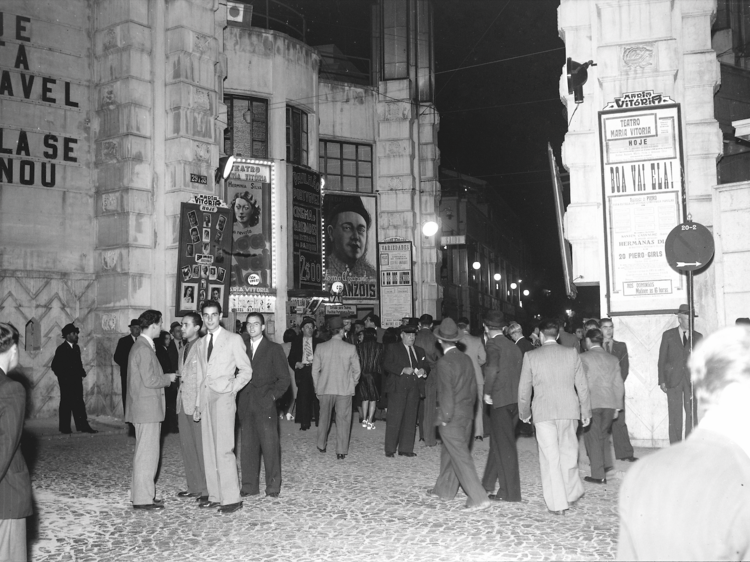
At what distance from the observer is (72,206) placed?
17.8 metres

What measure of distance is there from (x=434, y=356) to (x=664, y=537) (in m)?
11.2

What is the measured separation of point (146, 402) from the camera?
27.0 ft

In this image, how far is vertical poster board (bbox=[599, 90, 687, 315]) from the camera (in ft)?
40.0

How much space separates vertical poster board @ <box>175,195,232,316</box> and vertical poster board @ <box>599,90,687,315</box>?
908 cm

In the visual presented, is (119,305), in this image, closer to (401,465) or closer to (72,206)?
(72,206)

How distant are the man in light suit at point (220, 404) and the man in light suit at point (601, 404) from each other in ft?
13.7

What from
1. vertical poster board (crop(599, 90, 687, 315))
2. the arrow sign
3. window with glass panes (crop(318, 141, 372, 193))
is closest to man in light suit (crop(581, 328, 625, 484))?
the arrow sign

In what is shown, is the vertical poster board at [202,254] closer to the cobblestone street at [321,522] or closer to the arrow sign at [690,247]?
the cobblestone street at [321,522]

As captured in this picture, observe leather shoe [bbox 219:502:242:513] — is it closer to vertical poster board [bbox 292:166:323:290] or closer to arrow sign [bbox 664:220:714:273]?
arrow sign [bbox 664:220:714:273]

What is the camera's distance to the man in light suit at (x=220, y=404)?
7.86 meters

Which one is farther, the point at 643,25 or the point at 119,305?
the point at 119,305

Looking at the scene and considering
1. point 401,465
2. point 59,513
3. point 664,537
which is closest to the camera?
point 664,537

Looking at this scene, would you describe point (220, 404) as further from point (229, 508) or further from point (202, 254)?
point (202, 254)

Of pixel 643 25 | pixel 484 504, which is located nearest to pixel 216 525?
pixel 484 504
